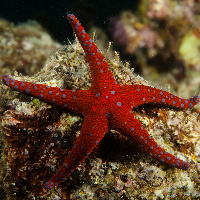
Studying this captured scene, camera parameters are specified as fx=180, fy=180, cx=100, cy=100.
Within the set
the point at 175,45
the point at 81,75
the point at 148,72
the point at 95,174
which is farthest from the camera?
the point at 148,72

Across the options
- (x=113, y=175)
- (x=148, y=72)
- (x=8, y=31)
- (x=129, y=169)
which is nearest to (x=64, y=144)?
(x=113, y=175)

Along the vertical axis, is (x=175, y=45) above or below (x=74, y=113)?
above

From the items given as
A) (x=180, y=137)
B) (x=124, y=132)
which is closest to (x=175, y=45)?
(x=180, y=137)

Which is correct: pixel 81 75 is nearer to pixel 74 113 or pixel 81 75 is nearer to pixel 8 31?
pixel 74 113

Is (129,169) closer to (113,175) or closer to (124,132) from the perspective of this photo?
(113,175)

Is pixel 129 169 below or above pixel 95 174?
above

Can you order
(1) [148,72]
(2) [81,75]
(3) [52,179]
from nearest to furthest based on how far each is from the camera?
(3) [52,179] → (2) [81,75] → (1) [148,72]

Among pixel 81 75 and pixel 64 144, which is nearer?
pixel 64 144

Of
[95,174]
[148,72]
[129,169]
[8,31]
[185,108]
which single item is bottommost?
[95,174]

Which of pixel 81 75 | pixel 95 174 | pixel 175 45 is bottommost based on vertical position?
pixel 95 174
